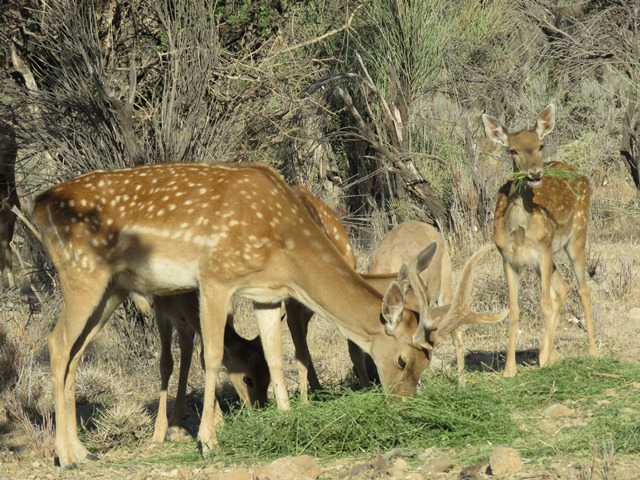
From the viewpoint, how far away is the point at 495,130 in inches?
383

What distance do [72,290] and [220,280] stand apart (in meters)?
1.08

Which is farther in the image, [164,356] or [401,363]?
[164,356]

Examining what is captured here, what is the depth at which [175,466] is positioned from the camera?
6.79m

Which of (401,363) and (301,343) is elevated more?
(401,363)

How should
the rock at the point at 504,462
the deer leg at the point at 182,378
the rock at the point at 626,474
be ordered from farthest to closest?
the deer leg at the point at 182,378
the rock at the point at 504,462
the rock at the point at 626,474

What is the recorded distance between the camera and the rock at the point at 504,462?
18.4ft

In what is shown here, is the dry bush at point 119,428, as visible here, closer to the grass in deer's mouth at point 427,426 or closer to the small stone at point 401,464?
the grass in deer's mouth at point 427,426

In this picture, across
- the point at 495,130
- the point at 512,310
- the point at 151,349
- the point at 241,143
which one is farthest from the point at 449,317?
the point at 241,143

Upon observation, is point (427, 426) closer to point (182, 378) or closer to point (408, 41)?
point (182, 378)

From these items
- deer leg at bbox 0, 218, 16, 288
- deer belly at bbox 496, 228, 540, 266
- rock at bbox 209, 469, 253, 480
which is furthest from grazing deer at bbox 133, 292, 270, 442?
deer leg at bbox 0, 218, 16, 288

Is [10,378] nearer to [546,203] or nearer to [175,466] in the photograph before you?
[175,466]

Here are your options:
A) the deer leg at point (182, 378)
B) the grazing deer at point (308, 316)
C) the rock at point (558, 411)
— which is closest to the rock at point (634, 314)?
the grazing deer at point (308, 316)

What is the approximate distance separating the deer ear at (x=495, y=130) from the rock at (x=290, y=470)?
4.61m

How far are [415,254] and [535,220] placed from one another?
1245mm
